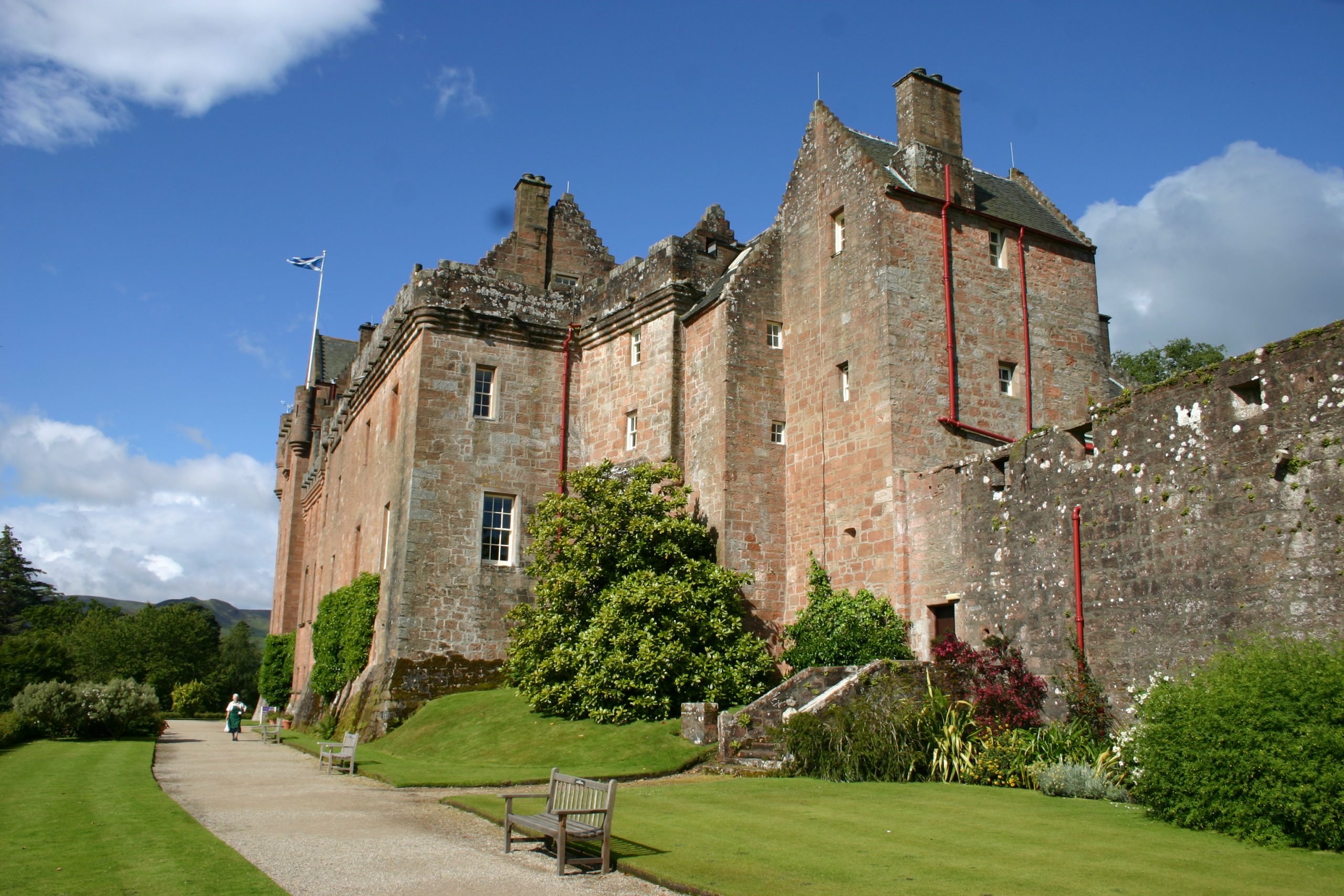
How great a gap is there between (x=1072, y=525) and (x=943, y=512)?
2.85m

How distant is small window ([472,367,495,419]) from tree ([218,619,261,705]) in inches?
1533

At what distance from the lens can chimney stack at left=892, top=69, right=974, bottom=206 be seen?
19781 millimetres

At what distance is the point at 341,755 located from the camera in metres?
16.3

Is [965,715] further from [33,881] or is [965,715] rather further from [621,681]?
[33,881]

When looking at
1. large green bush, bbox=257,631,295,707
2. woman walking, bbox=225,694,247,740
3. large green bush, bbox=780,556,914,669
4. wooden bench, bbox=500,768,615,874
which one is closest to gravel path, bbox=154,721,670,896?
wooden bench, bbox=500,768,615,874

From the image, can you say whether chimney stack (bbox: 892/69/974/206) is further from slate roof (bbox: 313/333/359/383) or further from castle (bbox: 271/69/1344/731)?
slate roof (bbox: 313/333/359/383)

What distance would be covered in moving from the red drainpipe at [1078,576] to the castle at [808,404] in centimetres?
17

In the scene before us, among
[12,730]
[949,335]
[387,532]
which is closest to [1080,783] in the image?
[949,335]

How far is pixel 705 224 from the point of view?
77.8 ft

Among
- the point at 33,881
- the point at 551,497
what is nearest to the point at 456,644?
the point at 551,497

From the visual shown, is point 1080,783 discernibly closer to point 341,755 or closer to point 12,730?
point 341,755

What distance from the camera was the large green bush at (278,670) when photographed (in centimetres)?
3884

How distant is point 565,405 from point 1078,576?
1306 centimetres

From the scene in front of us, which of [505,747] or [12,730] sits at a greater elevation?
[505,747]
